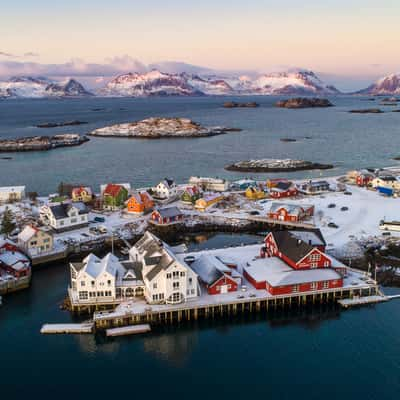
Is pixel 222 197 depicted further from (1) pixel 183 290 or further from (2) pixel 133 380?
(2) pixel 133 380

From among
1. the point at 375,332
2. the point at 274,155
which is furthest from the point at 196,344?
the point at 274,155

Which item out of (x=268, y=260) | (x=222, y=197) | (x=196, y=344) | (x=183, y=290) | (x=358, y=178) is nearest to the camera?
(x=196, y=344)

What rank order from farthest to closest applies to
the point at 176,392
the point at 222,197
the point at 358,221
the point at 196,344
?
the point at 222,197 → the point at 358,221 → the point at 196,344 → the point at 176,392

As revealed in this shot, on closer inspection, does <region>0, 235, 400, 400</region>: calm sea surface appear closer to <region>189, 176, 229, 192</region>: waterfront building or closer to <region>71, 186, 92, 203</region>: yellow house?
<region>71, 186, 92, 203</region>: yellow house

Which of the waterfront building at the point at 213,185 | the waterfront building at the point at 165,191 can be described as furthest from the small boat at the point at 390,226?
the waterfront building at the point at 165,191

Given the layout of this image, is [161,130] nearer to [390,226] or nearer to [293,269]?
[390,226]

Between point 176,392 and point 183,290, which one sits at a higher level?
point 183,290
